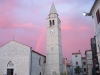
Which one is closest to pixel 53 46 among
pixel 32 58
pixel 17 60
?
pixel 32 58

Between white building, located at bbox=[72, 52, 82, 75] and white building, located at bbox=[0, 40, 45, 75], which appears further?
white building, located at bbox=[72, 52, 82, 75]

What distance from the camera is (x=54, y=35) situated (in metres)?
39.8

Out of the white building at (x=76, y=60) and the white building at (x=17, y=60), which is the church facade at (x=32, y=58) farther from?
the white building at (x=76, y=60)

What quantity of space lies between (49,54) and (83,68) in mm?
28390

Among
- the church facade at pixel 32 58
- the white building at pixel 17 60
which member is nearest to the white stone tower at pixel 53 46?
the church facade at pixel 32 58

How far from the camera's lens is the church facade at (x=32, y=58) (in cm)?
3088

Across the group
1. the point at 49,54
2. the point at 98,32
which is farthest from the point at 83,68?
the point at 98,32

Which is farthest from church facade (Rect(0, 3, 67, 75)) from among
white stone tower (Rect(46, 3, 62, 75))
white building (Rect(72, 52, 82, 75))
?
white building (Rect(72, 52, 82, 75))

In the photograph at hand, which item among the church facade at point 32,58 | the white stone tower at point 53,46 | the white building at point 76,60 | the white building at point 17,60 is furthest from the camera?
the white building at point 76,60

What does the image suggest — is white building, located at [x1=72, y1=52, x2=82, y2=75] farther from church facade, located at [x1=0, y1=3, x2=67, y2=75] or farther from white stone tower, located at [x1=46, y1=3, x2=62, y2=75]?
white stone tower, located at [x1=46, y1=3, x2=62, y2=75]

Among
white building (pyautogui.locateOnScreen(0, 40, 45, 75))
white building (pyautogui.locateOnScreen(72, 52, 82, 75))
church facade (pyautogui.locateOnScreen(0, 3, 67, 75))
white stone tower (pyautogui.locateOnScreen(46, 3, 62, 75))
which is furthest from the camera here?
white building (pyautogui.locateOnScreen(72, 52, 82, 75))

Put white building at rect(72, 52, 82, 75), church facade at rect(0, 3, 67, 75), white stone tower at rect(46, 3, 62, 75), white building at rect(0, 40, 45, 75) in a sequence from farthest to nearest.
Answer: white building at rect(72, 52, 82, 75)
white stone tower at rect(46, 3, 62, 75)
church facade at rect(0, 3, 67, 75)
white building at rect(0, 40, 45, 75)

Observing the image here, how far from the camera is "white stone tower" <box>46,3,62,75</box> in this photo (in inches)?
1474

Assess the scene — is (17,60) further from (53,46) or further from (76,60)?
(76,60)
